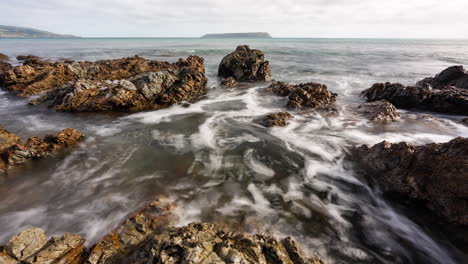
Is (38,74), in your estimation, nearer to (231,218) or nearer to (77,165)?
(77,165)

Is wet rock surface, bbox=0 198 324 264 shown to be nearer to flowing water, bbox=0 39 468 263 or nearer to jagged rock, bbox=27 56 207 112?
flowing water, bbox=0 39 468 263

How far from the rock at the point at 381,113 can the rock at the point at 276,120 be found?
3.36 metres

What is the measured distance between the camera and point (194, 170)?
5.64m

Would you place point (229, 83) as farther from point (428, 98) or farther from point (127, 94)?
point (428, 98)

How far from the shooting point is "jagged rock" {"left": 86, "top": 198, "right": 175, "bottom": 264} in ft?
10.1

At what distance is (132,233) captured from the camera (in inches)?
138

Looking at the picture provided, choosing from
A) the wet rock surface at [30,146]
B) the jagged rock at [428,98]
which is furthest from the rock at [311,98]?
the wet rock surface at [30,146]

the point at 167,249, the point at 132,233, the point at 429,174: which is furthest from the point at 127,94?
the point at 429,174

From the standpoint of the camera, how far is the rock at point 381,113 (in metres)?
8.61

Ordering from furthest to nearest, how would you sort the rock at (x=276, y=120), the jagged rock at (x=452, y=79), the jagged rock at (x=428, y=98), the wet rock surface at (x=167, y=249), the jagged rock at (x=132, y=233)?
the jagged rock at (x=452, y=79)
the jagged rock at (x=428, y=98)
the rock at (x=276, y=120)
the jagged rock at (x=132, y=233)
the wet rock surface at (x=167, y=249)

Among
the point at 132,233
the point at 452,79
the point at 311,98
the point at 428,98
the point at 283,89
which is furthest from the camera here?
the point at 283,89

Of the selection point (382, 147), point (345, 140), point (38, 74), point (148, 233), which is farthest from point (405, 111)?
point (38, 74)

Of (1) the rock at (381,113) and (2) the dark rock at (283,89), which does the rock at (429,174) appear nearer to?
(1) the rock at (381,113)

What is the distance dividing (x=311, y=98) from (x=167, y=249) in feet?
32.2
